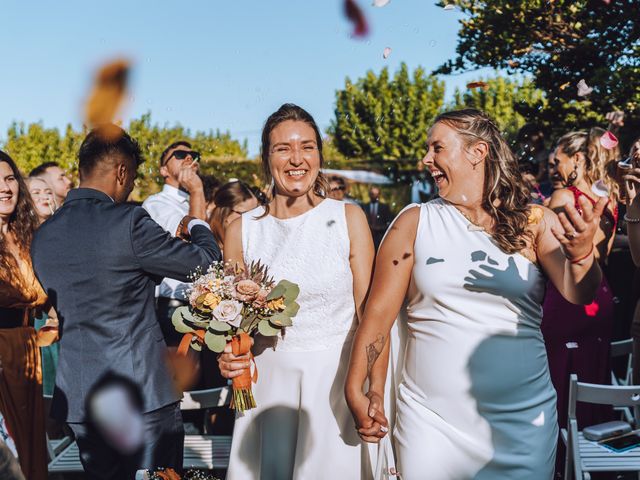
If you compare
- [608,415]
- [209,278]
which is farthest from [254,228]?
[608,415]

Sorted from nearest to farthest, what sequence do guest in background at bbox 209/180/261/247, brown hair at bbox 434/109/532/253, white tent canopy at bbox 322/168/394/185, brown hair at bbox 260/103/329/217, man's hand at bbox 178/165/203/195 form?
brown hair at bbox 434/109/532/253 → brown hair at bbox 260/103/329/217 → man's hand at bbox 178/165/203/195 → guest in background at bbox 209/180/261/247 → white tent canopy at bbox 322/168/394/185

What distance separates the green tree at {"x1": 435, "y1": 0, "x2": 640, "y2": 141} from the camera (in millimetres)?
7059

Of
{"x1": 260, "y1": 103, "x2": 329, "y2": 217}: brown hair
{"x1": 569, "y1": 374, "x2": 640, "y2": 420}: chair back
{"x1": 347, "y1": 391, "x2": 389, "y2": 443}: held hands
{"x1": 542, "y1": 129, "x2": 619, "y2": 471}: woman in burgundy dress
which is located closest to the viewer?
{"x1": 347, "y1": 391, "x2": 389, "y2": 443}: held hands

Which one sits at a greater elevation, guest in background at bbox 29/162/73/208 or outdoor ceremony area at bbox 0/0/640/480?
guest in background at bbox 29/162/73/208

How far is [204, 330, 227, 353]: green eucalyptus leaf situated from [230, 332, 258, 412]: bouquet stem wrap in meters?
0.06

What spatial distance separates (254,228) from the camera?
9.96ft

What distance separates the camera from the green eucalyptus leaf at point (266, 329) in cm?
268

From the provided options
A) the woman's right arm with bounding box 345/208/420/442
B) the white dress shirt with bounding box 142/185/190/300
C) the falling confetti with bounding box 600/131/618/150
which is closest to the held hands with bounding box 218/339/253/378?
the woman's right arm with bounding box 345/208/420/442

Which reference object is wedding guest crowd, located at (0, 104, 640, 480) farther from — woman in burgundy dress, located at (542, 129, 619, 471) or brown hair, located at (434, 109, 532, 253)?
woman in burgundy dress, located at (542, 129, 619, 471)

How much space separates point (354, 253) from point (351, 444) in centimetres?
83

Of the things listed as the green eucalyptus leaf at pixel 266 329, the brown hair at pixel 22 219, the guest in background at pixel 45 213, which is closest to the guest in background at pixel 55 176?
the guest in background at pixel 45 213

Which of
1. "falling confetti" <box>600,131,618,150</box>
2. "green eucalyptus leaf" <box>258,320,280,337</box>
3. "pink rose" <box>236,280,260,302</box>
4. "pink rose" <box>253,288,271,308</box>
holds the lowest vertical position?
"green eucalyptus leaf" <box>258,320,280,337</box>

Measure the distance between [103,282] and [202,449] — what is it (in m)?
1.54

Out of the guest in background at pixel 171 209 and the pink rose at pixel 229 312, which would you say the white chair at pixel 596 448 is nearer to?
the pink rose at pixel 229 312
